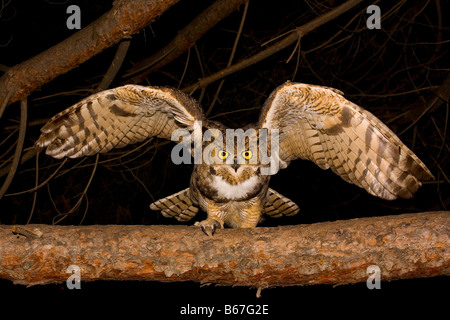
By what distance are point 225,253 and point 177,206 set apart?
1140 mm

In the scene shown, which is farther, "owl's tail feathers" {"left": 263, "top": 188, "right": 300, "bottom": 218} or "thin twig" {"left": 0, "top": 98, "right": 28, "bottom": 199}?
"owl's tail feathers" {"left": 263, "top": 188, "right": 300, "bottom": 218}

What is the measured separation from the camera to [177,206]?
328 centimetres

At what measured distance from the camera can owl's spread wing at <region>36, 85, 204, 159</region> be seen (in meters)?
2.51

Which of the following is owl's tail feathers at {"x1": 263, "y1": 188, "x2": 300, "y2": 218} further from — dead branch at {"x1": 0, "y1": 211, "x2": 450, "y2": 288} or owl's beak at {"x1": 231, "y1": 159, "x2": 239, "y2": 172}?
dead branch at {"x1": 0, "y1": 211, "x2": 450, "y2": 288}

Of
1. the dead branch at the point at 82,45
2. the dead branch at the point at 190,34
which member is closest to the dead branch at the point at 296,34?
the dead branch at the point at 190,34

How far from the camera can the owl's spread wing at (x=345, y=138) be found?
7.49ft

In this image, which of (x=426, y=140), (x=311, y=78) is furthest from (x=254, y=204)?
(x=426, y=140)

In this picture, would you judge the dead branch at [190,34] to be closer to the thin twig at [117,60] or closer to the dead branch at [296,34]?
the dead branch at [296,34]

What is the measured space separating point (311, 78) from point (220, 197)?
2.12 metres

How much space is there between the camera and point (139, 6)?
87.0 inches

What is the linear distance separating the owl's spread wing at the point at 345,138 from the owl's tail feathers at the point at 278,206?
49cm
